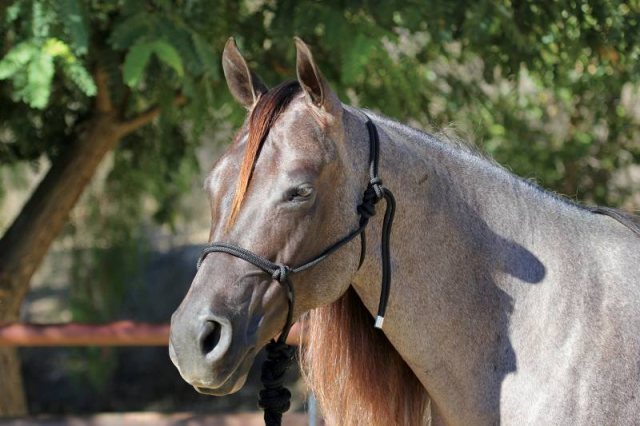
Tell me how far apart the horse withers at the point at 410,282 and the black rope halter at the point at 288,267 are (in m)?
0.02

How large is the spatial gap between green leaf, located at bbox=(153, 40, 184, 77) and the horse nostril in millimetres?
1710

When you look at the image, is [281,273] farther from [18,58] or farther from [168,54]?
[18,58]

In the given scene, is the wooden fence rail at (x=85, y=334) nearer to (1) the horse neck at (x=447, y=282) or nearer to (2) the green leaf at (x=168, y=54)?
(2) the green leaf at (x=168, y=54)

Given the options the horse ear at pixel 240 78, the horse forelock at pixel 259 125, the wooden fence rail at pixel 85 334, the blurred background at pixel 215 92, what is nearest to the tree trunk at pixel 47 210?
the blurred background at pixel 215 92

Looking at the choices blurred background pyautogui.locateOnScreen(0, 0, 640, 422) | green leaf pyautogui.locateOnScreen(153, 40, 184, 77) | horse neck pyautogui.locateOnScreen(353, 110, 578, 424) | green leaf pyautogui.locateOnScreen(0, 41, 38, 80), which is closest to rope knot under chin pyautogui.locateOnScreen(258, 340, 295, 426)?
horse neck pyautogui.locateOnScreen(353, 110, 578, 424)

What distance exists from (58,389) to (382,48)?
20.0 ft

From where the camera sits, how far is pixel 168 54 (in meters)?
3.46

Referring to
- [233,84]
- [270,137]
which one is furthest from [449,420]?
[233,84]

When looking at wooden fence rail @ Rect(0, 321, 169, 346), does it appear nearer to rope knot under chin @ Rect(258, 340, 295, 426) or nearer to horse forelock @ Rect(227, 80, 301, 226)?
rope knot under chin @ Rect(258, 340, 295, 426)

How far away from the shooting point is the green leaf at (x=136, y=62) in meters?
3.45

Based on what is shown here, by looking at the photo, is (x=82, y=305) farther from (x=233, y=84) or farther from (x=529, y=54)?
(x=233, y=84)

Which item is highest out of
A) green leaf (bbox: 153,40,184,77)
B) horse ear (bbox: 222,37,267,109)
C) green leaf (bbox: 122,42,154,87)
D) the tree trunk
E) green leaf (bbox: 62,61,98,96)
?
horse ear (bbox: 222,37,267,109)

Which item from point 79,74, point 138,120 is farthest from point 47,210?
point 79,74

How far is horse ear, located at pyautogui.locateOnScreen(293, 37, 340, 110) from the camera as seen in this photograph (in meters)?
2.10
